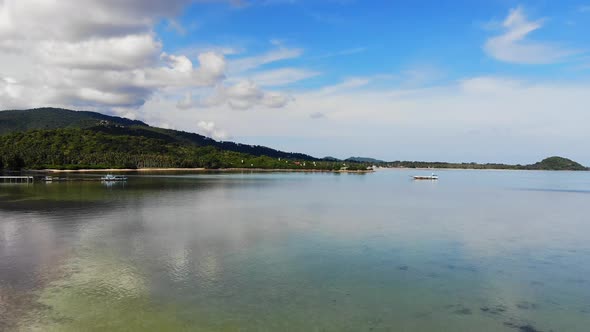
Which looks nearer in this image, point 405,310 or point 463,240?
point 405,310

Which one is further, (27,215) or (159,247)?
(27,215)

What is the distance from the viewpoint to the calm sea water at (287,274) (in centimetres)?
1634

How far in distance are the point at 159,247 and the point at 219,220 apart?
1372cm

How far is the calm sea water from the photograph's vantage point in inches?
643

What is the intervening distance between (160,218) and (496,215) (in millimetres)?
40732

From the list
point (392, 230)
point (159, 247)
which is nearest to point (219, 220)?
point (159, 247)

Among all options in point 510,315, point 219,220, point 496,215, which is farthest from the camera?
point 496,215

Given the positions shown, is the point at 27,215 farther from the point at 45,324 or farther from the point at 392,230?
the point at 392,230

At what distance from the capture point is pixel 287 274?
74.4 feet

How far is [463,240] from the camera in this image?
111ft

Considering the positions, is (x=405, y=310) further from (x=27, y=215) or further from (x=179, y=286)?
(x=27, y=215)

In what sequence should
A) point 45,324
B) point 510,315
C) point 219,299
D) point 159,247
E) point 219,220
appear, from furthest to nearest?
point 219,220, point 159,247, point 219,299, point 510,315, point 45,324

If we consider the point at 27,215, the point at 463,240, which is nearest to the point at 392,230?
the point at 463,240

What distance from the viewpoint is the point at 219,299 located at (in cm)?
1828
